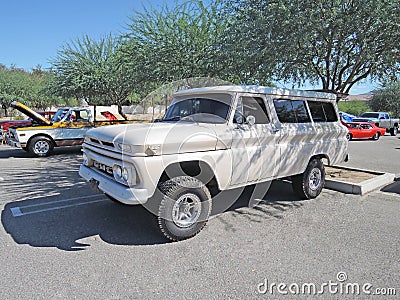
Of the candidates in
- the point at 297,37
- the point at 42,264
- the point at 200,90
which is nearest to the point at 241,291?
the point at 42,264

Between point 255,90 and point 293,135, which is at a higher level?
point 255,90

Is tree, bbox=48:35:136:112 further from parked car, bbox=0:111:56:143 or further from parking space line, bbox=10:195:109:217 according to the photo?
parking space line, bbox=10:195:109:217

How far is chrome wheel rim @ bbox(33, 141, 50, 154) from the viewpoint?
37.7ft

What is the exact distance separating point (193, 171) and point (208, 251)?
1.16 meters

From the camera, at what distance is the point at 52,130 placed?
1171cm

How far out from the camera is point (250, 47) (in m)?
7.51

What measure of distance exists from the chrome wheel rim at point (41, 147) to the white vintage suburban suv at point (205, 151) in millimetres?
7686

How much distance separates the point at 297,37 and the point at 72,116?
30.0 ft

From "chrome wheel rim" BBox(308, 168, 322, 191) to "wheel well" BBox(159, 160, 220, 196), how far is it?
245 centimetres

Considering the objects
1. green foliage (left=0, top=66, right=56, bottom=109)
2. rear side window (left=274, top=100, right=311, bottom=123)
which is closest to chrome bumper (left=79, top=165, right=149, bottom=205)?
rear side window (left=274, top=100, right=311, bottom=123)

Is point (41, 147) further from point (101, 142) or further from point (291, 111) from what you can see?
point (291, 111)

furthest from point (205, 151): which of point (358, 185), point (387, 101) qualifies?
point (387, 101)

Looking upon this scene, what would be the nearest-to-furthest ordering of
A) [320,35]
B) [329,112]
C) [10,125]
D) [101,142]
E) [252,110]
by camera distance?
1. [101,142]
2. [252,110]
3. [329,112]
4. [320,35]
5. [10,125]

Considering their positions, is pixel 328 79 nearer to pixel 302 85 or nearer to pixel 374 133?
pixel 302 85
